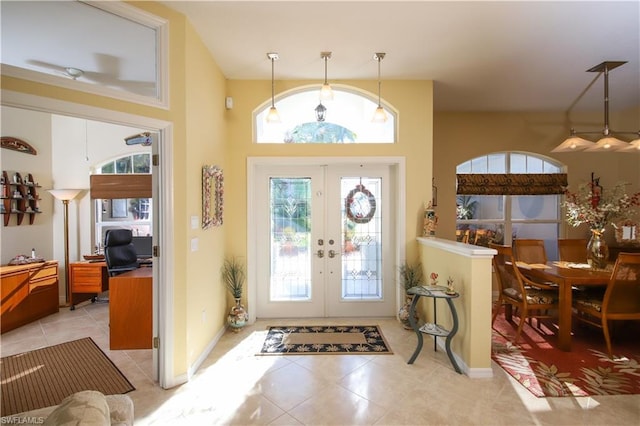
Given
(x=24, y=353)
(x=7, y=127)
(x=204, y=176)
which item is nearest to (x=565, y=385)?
(x=204, y=176)

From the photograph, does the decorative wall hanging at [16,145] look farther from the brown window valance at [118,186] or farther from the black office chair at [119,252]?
the black office chair at [119,252]

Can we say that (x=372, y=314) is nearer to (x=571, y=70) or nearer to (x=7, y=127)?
(x=571, y=70)

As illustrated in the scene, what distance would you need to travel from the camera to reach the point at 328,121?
3867 mm

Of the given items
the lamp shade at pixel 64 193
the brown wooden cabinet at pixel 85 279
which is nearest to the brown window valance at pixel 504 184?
the brown wooden cabinet at pixel 85 279

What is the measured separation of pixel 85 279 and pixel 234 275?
2.61m

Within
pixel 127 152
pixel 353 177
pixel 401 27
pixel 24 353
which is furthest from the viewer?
pixel 127 152

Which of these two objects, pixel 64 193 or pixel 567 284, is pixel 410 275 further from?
pixel 64 193

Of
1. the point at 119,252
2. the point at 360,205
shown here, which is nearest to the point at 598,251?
the point at 360,205

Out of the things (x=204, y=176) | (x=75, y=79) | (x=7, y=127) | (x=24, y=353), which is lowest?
(x=24, y=353)

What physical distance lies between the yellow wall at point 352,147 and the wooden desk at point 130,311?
3.39ft

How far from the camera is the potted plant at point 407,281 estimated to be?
3641 mm

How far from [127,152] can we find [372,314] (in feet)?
15.2

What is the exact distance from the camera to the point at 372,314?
3969 millimetres

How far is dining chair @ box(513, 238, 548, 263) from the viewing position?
13.1ft
